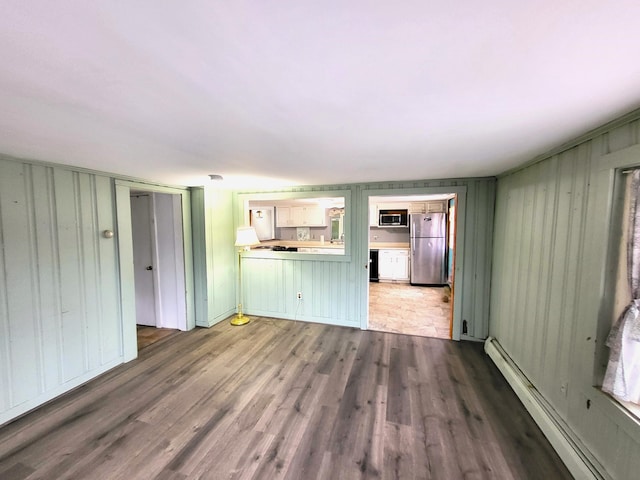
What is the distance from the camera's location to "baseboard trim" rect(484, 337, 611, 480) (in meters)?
1.59

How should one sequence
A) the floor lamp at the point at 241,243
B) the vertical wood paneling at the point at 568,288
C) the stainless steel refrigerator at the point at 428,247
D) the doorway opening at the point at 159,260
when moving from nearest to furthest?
the vertical wood paneling at the point at 568,288 → the doorway opening at the point at 159,260 → the floor lamp at the point at 241,243 → the stainless steel refrigerator at the point at 428,247

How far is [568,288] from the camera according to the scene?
1.88 meters

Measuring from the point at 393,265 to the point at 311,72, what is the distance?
6338 millimetres

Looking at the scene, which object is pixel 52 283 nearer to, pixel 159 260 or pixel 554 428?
pixel 159 260

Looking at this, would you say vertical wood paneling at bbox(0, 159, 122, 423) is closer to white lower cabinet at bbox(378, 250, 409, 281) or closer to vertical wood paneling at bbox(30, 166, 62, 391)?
vertical wood paneling at bbox(30, 166, 62, 391)

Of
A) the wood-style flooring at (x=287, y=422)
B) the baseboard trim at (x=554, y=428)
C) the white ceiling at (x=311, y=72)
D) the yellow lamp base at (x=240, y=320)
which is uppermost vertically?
the white ceiling at (x=311, y=72)

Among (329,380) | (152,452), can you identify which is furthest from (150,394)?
(329,380)

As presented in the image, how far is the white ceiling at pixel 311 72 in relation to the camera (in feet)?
2.30

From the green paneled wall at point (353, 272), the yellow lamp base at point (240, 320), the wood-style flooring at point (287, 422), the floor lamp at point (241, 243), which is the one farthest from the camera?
the yellow lamp base at point (240, 320)

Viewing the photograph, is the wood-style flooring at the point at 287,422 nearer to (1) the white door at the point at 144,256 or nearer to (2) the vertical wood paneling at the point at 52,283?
(2) the vertical wood paneling at the point at 52,283

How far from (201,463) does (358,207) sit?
3.24m

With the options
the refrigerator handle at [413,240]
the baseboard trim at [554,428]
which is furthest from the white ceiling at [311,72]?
the refrigerator handle at [413,240]

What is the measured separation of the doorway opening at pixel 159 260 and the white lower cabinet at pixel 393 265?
4.74 m

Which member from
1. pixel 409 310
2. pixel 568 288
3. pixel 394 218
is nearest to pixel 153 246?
pixel 409 310
